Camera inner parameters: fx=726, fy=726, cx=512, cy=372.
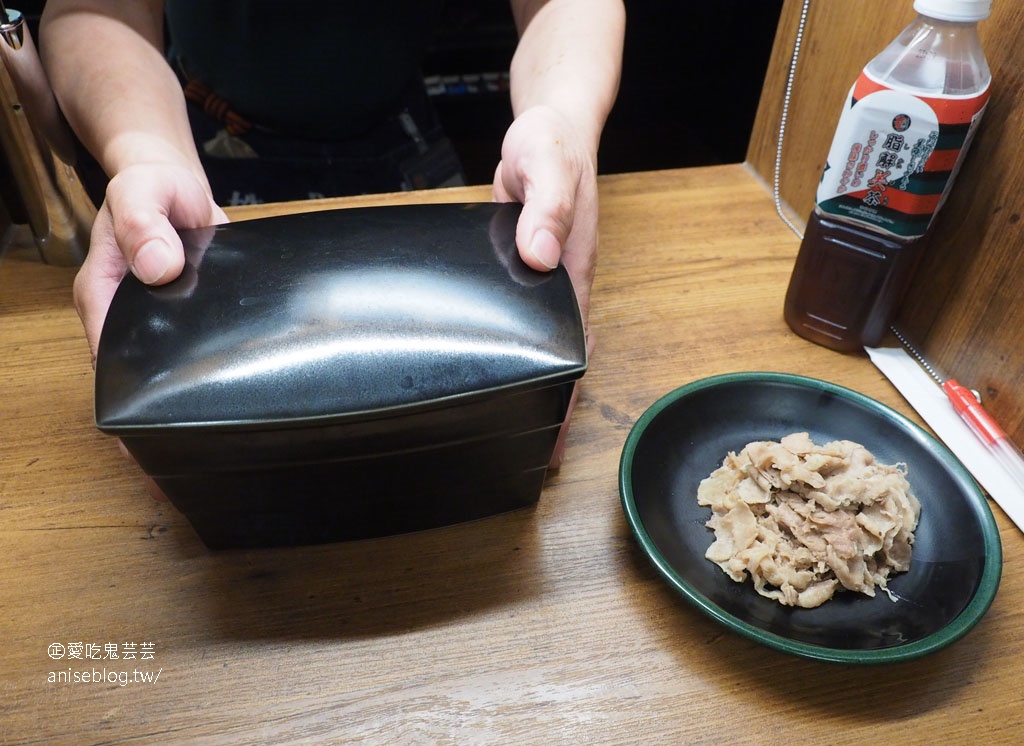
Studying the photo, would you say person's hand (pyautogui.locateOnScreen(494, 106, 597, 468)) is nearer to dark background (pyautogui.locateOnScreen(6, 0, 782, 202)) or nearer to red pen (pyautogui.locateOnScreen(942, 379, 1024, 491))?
red pen (pyautogui.locateOnScreen(942, 379, 1024, 491))

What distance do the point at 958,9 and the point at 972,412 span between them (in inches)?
16.2

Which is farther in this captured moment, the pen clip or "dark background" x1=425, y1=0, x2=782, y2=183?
"dark background" x1=425, y1=0, x2=782, y2=183

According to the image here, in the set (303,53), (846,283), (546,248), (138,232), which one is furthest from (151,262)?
(846,283)

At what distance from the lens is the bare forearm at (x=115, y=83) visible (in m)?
0.84

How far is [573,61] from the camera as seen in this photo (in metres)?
0.97

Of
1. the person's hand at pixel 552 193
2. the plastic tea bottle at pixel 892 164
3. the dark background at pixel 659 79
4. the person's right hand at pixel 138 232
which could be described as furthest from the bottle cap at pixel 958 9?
the dark background at pixel 659 79

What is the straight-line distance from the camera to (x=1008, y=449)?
0.77m

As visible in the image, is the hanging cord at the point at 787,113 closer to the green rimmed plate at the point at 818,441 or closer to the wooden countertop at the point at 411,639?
the green rimmed plate at the point at 818,441

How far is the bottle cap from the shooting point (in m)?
0.67

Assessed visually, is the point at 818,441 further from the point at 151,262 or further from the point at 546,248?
the point at 151,262

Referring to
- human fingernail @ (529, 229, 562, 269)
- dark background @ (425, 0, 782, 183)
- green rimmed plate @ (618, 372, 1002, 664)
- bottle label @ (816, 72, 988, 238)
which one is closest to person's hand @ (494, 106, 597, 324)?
human fingernail @ (529, 229, 562, 269)

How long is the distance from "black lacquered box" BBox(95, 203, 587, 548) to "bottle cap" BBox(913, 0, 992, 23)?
0.45 meters

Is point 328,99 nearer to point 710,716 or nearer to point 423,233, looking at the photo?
point 423,233

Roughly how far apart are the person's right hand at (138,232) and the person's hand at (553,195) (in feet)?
0.99
